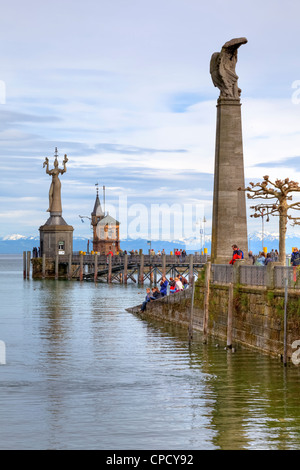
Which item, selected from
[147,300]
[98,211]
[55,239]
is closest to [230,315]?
[147,300]

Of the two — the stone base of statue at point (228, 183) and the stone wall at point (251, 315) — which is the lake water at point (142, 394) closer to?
the stone wall at point (251, 315)

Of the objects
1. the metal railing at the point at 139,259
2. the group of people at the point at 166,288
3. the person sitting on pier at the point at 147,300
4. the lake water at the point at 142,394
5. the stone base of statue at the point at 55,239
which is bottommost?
the lake water at the point at 142,394

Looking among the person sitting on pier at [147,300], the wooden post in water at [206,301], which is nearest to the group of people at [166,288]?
the person sitting on pier at [147,300]

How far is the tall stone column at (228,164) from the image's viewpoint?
116 feet

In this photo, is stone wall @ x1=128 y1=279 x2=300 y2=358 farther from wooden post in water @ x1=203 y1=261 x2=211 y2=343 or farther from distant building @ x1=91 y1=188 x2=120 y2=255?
distant building @ x1=91 y1=188 x2=120 y2=255

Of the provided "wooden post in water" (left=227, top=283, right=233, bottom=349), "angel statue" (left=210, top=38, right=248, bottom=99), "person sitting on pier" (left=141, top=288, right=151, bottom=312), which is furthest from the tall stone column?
"person sitting on pier" (left=141, top=288, right=151, bottom=312)

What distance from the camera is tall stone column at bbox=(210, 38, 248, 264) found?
3525cm

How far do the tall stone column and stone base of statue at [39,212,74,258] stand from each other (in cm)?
6593

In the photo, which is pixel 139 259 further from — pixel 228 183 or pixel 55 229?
pixel 228 183

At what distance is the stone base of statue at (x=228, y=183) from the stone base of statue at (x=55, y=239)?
65898 mm

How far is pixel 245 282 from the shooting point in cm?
2856

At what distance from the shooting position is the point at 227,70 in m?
35.7
